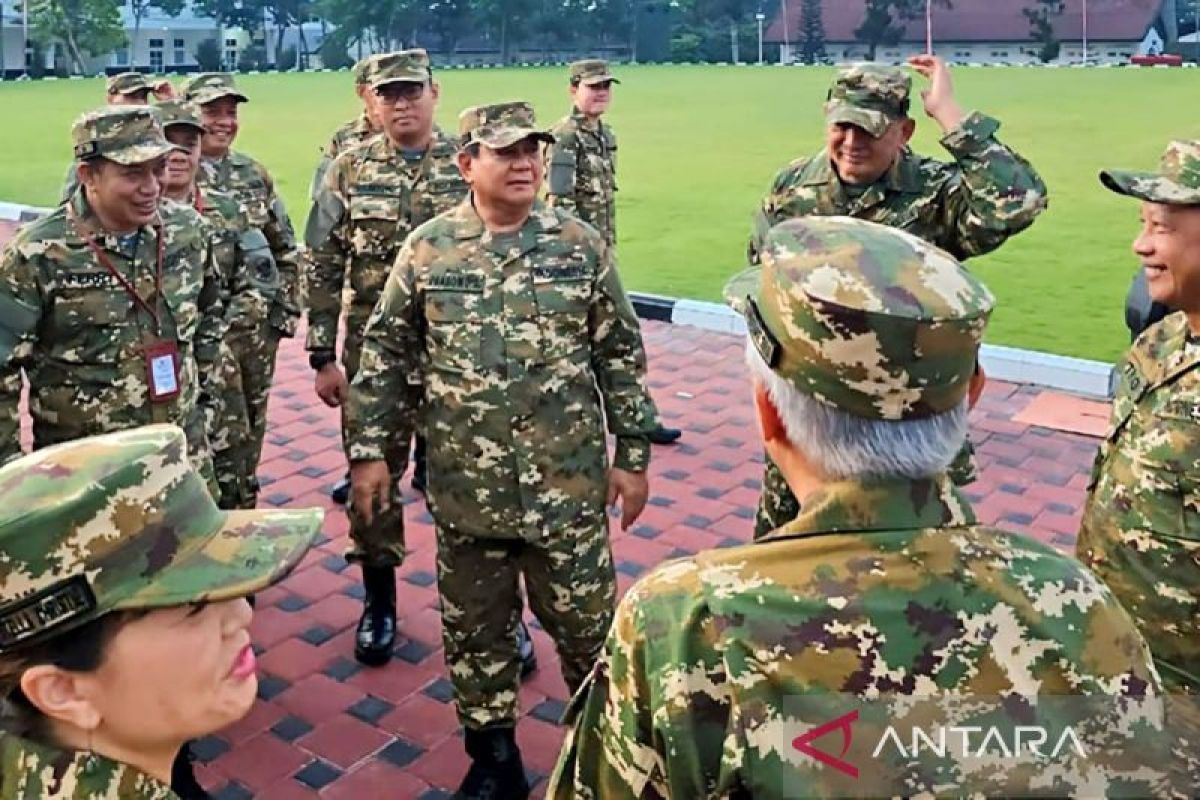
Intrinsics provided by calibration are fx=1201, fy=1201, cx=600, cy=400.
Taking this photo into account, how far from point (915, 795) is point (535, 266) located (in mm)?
2115

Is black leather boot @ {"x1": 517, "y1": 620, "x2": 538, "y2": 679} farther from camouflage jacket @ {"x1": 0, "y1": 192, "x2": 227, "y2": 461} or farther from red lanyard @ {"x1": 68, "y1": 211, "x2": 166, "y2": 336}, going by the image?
red lanyard @ {"x1": 68, "y1": 211, "x2": 166, "y2": 336}

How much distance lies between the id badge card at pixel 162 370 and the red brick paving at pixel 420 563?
1.02 meters

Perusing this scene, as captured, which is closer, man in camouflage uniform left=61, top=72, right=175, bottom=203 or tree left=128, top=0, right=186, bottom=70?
man in camouflage uniform left=61, top=72, right=175, bottom=203

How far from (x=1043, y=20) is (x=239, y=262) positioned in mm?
62629

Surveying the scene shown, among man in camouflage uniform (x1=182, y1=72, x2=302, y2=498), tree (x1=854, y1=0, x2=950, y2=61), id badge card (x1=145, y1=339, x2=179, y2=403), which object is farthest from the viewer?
tree (x1=854, y1=0, x2=950, y2=61)

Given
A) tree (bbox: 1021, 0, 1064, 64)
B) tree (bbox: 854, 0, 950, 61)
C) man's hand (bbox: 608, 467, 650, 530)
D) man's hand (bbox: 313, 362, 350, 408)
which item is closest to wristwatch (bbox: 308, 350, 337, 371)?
man's hand (bbox: 313, 362, 350, 408)

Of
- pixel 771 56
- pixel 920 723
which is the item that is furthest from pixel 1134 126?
pixel 771 56

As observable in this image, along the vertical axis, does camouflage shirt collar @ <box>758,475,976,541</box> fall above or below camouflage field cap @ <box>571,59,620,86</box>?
below

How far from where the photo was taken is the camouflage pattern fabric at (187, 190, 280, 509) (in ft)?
14.4

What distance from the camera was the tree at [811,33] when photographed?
213ft

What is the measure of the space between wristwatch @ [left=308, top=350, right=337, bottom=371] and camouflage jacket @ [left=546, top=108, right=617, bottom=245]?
9.62 ft

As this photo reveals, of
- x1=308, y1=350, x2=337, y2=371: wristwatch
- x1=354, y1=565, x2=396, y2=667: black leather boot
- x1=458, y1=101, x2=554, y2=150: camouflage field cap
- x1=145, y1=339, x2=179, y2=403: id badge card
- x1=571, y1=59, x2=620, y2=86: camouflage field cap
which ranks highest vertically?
x1=571, y1=59, x2=620, y2=86: camouflage field cap

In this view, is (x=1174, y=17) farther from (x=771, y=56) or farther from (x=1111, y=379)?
(x=1111, y=379)

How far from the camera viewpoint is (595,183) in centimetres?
759
